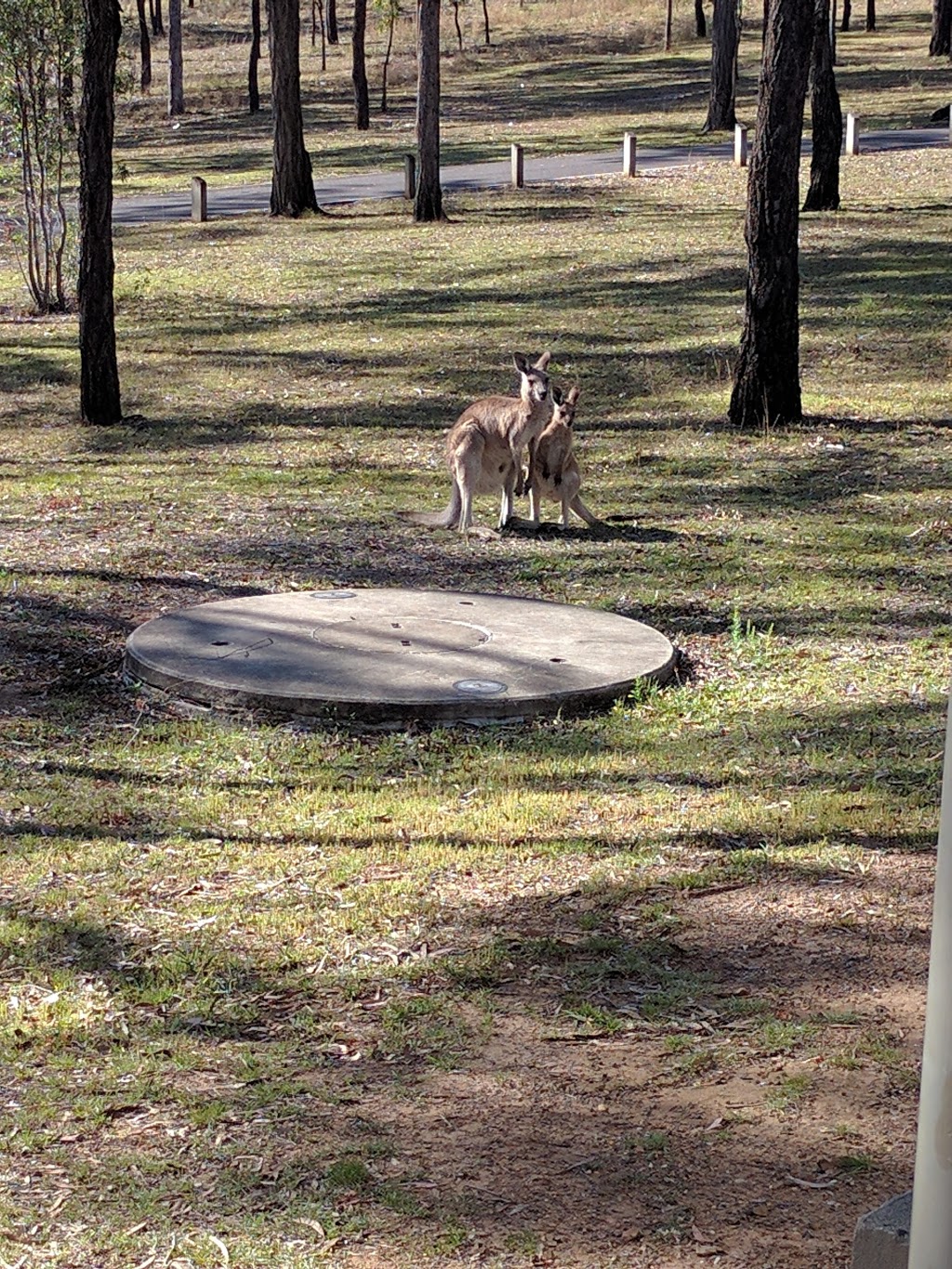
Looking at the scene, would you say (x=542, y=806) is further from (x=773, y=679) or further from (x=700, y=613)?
(x=700, y=613)

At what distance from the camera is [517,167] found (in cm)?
3241

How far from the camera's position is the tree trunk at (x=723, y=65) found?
3716 cm

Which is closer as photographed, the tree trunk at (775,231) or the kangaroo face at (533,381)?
the kangaroo face at (533,381)

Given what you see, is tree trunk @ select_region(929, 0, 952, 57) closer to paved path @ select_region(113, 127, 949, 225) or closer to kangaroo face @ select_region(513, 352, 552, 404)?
paved path @ select_region(113, 127, 949, 225)

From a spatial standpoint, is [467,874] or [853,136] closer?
[467,874]

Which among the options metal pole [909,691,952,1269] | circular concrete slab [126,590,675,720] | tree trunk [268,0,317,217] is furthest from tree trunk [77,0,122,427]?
metal pole [909,691,952,1269]

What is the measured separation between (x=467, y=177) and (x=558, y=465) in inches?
963

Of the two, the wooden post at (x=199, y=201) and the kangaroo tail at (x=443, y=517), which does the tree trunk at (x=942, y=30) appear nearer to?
the wooden post at (x=199, y=201)

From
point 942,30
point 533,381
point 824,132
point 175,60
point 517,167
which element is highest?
point 942,30

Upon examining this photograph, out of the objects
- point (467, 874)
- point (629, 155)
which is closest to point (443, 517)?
point (467, 874)

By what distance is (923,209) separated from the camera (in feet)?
85.3

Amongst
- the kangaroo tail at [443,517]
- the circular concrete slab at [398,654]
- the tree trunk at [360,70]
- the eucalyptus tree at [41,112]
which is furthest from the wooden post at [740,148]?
the circular concrete slab at [398,654]

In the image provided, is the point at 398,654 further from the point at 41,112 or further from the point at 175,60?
the point at 175,60

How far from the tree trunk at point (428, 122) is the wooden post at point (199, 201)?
12.6 feet
